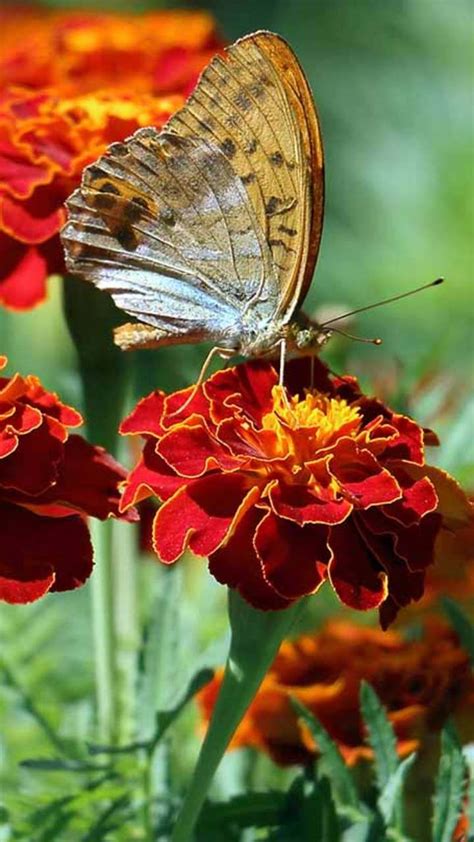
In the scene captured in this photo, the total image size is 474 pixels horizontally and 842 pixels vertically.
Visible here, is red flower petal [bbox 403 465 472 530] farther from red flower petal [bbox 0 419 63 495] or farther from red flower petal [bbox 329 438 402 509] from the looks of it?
red flower petal [bbox 0 419 63 495]

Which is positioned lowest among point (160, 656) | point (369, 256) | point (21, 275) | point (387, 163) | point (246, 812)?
point (246, 812)

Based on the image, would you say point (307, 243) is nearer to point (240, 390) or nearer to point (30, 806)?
point (240, 390)

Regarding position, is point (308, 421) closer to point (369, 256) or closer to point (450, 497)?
point (450, 497)

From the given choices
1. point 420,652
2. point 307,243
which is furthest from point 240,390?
point 420,652

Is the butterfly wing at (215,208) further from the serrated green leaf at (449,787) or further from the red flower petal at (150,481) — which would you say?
the serrated green leaf at (449,787)

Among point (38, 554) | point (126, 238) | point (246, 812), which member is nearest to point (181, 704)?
point (246, 812)

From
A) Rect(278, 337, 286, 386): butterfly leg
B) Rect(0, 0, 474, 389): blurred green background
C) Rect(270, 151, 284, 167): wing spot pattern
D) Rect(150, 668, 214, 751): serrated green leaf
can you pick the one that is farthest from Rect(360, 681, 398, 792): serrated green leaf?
Rect(0, 0, 474, 389): blurred green background

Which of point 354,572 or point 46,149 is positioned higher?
point 46,149
